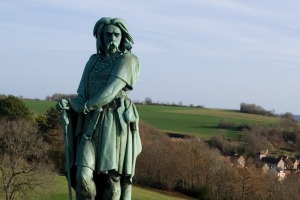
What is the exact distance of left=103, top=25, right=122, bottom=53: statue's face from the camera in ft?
29.4

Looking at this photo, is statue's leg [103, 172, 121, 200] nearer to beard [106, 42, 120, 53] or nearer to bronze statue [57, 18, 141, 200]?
bronze statue [57, 18, 141, 200]

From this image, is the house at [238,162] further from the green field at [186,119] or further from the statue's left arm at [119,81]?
the statue's left arm at [119,81]

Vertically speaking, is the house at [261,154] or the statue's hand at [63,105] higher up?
the statue's hand at [63,105]

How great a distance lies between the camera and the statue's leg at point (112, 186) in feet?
28.5

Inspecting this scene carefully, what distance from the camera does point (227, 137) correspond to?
115750mm

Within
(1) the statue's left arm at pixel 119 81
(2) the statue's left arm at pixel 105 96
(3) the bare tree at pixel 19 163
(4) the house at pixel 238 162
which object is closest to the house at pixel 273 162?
(4) the house at pixel 238 162

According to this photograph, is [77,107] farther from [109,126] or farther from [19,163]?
[19,163]

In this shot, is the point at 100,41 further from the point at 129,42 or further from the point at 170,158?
the point at 170,158

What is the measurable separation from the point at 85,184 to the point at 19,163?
1503 inches

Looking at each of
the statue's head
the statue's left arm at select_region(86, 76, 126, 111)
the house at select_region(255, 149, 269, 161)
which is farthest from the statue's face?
the house at select_region(255, 149, 269, 161)

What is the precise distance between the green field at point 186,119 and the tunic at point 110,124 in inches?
3381

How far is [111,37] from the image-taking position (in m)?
8.98

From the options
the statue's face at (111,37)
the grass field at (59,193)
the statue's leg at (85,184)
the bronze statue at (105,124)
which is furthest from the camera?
the grass field at (59,193)

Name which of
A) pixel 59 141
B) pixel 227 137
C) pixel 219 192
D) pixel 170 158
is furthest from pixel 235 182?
pixel 227 137
